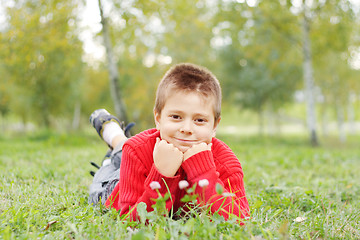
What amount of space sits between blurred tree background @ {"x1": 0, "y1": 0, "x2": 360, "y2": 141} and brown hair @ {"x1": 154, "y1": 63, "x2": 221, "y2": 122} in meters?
6.99

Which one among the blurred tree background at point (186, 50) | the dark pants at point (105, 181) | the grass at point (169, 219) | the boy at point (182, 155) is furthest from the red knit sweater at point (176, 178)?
the blurred tree background at point (186, 50)

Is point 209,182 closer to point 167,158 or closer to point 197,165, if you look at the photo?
point 197,165

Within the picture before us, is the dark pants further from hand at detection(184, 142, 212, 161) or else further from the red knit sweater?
hand at detection(184, 142, 212, 161)

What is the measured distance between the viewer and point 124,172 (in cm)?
205

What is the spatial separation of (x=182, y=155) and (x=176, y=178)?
15 cm

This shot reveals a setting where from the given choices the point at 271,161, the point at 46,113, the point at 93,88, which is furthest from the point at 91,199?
the point at 93,88

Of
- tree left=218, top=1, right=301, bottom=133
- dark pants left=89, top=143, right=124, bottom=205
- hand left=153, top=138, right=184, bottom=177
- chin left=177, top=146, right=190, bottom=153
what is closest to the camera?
hand left=153, top=138, right=184, bottom=177

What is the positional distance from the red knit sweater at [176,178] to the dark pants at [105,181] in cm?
25

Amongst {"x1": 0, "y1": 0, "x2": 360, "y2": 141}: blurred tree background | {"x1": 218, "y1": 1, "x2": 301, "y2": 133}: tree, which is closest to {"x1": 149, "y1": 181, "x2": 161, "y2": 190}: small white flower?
{"x1": 0, "y1": 0, "x2": 360, "y2": 141}: blurred tree background

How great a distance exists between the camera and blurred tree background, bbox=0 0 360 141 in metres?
8.56

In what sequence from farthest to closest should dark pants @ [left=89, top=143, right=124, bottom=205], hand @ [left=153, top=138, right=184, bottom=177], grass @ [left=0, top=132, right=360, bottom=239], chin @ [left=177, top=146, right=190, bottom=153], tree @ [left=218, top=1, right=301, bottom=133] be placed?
tree @ [left=218, top=1, right=301, bottom=133] → dark pants @ [left=89, top=143, right=124, bottom=205] → chin @ [left=177, top=146, right=190, bottom=153] → hand @ [left=153, top=138, right=184, bottom=177] → grass @ [left=0, top=132, right=360, bottom=239]

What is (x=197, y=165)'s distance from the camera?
6.25 ft

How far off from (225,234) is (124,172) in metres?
0.77

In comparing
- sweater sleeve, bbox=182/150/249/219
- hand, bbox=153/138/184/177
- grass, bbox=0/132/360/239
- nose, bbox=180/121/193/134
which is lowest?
grass, bbox=0/132/360/239
